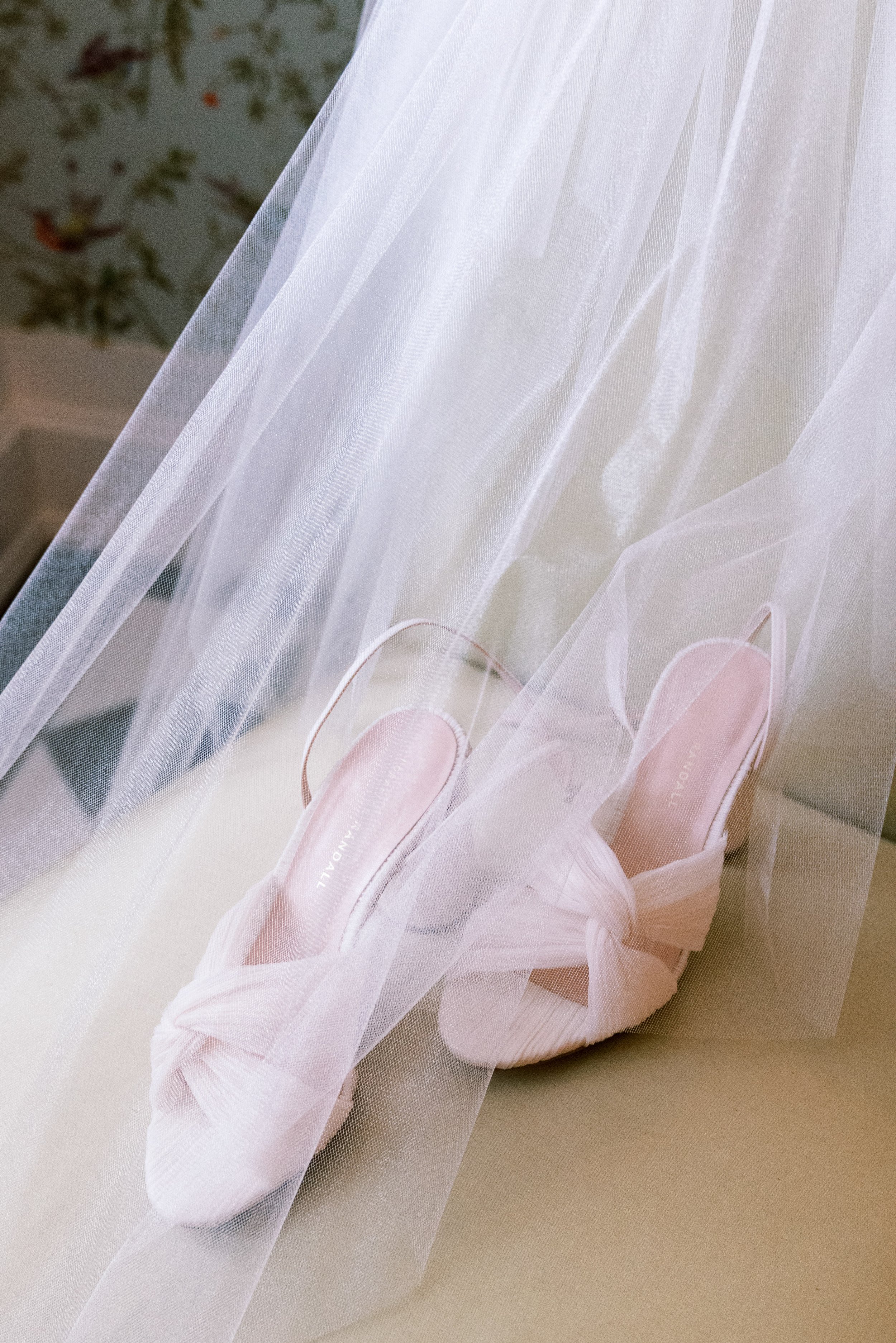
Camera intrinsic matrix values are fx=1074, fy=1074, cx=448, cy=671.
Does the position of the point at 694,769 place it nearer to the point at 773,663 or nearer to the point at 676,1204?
the point at 773,663

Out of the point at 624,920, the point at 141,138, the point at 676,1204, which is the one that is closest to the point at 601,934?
the point at 624,920

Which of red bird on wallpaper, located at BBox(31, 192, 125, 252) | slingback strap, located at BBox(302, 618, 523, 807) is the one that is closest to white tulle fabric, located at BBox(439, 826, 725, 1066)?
slingback strap, located at BBox(302, 618, 523, 807)

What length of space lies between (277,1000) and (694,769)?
0.99ft

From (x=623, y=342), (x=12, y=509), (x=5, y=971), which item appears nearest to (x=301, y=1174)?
(x=5, y=971)

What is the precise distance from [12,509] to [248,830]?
112 centimetres

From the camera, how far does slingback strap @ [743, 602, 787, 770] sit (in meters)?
0.57

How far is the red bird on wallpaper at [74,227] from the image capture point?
1424 millimetres

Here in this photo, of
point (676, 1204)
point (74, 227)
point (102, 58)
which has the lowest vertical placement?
point (676, 1204)

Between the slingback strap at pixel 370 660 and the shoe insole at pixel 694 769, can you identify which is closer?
the slingback strap at pixel 370 660

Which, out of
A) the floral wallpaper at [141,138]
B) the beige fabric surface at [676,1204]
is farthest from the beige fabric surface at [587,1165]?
the floral wallpaper at [141,138]

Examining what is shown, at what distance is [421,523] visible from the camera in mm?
521

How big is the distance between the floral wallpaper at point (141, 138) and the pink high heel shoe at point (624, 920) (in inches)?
41.4

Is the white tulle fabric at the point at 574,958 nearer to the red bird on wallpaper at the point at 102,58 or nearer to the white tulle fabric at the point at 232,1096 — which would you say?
the white tulle fabric at the point at 232,1096

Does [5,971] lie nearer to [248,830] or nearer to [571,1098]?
[248,830]
